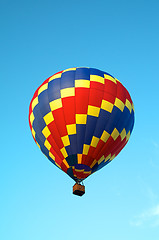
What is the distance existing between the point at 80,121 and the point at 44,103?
2.16m

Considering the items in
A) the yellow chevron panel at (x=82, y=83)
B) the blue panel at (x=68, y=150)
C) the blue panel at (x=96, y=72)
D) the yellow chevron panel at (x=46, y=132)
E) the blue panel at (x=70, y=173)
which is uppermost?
the blue panel at (x=96, y=72)

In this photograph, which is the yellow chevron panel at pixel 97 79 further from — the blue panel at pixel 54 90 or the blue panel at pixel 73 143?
the blue panel at pixel 73 143

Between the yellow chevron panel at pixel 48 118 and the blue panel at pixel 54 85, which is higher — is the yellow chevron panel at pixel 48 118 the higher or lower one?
the lower one

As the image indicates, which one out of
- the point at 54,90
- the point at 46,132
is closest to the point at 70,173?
the point at 46,132

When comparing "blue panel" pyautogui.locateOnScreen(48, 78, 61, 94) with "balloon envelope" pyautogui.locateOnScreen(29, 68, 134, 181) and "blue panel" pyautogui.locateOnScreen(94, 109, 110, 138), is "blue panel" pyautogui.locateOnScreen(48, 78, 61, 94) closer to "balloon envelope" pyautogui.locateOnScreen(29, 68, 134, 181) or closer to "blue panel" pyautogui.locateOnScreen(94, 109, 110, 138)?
"balloon envelope" pyautogui.locateOnScreen(29, 68, 134, 181)

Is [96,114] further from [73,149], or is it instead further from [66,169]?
[66,169]

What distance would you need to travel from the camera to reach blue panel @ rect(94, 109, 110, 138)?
626 inches

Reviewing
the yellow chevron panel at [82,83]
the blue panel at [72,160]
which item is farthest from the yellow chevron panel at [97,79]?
the blue panel at [72,160]

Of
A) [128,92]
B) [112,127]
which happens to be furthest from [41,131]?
[128,92]

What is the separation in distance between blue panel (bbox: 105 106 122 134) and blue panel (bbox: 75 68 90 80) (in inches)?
84.2

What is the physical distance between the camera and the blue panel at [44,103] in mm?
16578

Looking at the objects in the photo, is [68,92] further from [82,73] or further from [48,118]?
[48,118]

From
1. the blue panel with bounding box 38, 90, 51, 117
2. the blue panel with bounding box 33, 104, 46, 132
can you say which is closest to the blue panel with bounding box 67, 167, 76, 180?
the blue panel with bounding box 33, 104, 46, 132

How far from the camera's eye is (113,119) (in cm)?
1627
